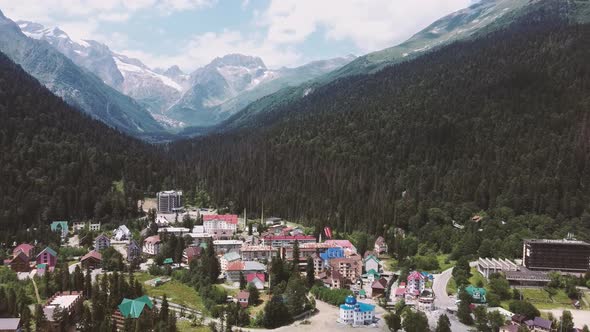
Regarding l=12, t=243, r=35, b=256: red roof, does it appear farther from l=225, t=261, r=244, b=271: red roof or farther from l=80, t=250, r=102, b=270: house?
l=225, t=261, r=244, b=271: red roof

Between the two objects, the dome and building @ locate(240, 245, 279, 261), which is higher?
building @ locate(240, 245, 279, 261)

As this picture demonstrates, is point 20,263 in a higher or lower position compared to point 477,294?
higher

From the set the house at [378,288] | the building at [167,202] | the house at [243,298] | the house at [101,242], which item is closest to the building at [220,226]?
the house at [101,242]

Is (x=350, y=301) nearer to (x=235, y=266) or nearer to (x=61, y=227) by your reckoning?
(x=235, y=266)

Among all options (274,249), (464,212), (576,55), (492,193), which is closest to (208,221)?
(274,249)

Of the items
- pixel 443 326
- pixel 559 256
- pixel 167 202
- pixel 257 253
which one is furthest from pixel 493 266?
pixel 167 202

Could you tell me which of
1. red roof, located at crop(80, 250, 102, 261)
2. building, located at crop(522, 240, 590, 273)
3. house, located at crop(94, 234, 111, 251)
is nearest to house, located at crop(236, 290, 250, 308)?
red roof, located at crop(80, 250, 102, 261)
